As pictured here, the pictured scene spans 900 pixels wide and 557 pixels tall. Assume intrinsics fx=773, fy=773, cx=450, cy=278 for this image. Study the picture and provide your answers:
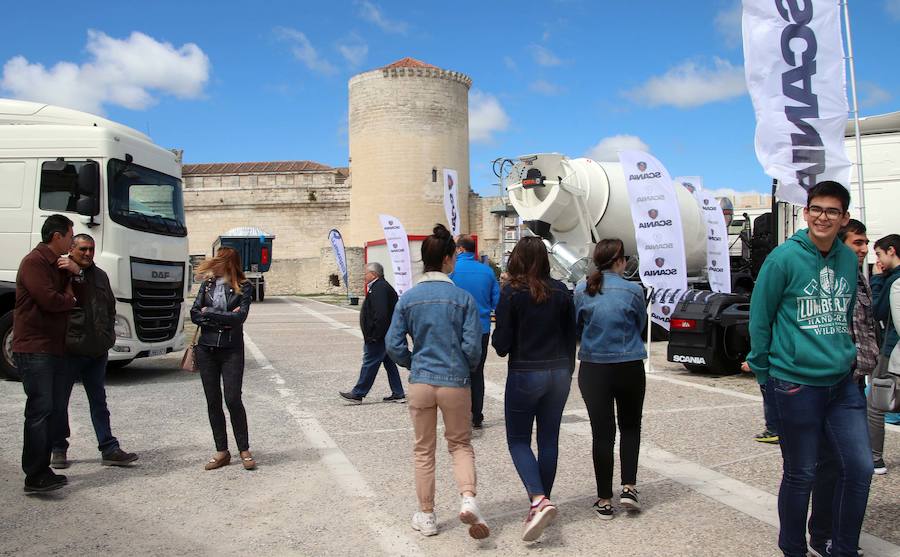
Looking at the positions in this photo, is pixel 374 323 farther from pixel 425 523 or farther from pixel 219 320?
pixel 425 523

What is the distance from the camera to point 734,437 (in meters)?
6.33

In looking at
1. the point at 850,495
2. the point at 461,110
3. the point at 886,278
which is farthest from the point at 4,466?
the point at 461,110

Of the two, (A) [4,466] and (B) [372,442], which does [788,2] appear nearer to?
(B) [372,442]

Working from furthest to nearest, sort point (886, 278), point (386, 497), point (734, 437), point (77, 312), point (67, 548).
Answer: point (734, 437)
point (77, 312)
point (886, 278)
point (386, 497)
point (67, 548)

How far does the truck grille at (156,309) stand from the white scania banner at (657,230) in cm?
616

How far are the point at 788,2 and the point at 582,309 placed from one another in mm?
4536

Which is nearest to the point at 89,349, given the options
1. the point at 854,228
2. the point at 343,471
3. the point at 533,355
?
the point at 343,471

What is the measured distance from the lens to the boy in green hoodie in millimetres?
3297

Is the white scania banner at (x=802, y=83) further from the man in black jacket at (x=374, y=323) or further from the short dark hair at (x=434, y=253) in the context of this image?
the short dark hair at (x=434, y=253)

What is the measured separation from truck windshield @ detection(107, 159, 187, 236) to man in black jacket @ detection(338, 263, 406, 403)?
3.33 meters

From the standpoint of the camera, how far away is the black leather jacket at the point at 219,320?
18.3 feet

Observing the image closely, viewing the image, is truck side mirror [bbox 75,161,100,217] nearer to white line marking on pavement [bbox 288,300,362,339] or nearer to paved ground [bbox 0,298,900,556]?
paved ground [bbox 0,298,900,556]

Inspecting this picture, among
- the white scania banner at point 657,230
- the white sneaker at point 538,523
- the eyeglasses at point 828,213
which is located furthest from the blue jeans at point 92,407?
the white scania banner at point 657,230

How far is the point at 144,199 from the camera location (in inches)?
387
